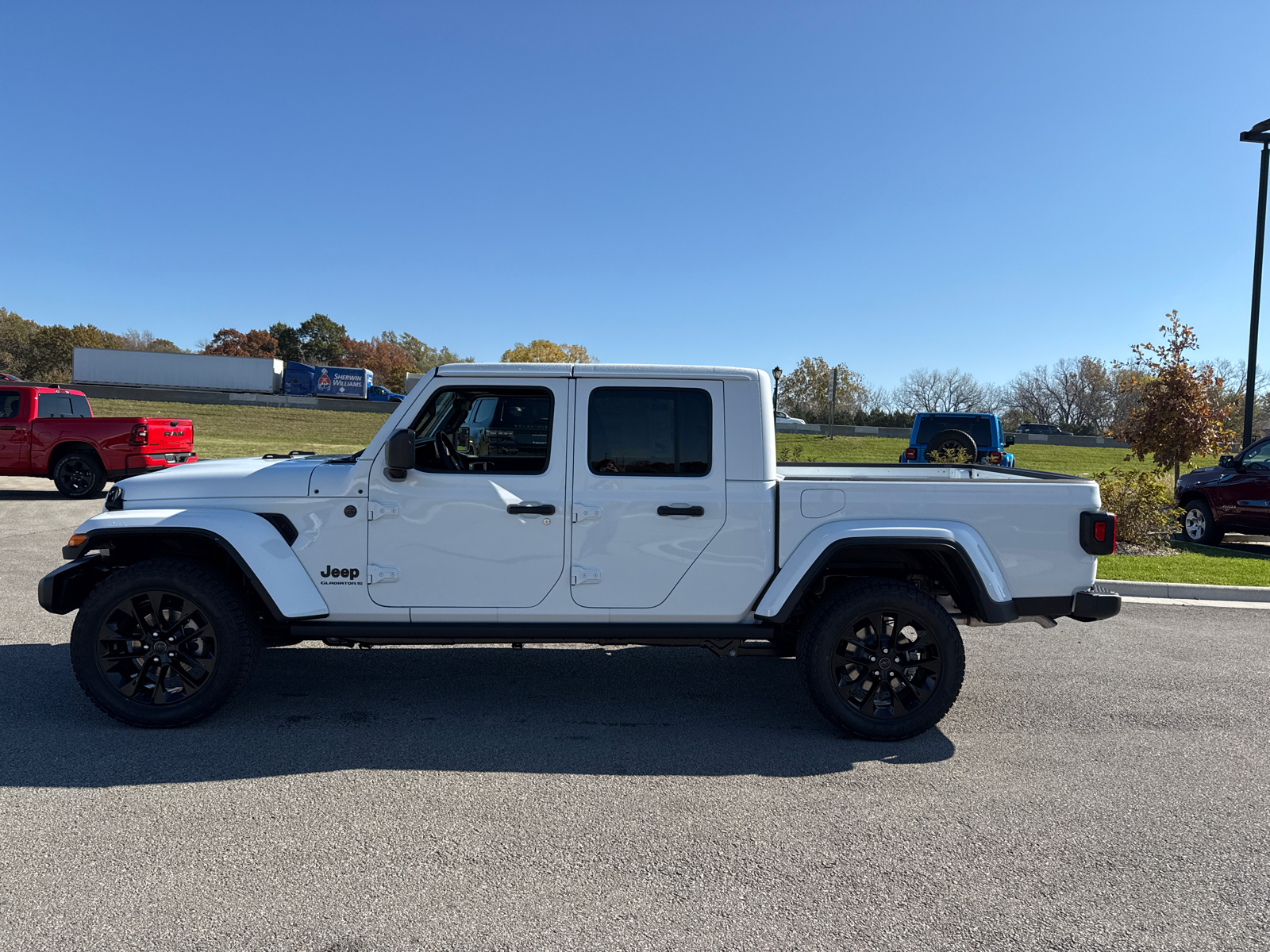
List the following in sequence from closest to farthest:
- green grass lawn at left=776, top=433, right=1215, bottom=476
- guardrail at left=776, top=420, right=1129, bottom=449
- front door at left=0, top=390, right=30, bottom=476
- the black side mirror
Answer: the black side mirror
front door at left=0, top=390, right=30, bottom=476
green grass lawn at left=776, top=433, right=1215, bottom=476
guardrail at left=776, top=420, right=1129, bottom=449

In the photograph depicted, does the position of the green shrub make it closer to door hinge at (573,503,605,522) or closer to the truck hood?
door hinge at (573,503,605,522)

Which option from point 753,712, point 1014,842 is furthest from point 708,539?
point 1014,842

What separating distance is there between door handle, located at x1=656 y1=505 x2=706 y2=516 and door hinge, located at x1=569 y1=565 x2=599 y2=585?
18.0 inches

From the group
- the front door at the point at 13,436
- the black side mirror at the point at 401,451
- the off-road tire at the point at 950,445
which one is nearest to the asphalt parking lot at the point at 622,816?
the black side mirror at the point at 401,451

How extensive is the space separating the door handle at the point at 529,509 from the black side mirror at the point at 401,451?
21.8 inches

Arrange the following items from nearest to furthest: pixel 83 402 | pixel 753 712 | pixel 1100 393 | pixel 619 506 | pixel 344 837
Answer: pixel 344 837
pixel 619 506
pixel 753 712
pixel 83 402
pixel 1100 393

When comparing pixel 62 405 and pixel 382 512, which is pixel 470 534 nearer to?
pixel 382 512

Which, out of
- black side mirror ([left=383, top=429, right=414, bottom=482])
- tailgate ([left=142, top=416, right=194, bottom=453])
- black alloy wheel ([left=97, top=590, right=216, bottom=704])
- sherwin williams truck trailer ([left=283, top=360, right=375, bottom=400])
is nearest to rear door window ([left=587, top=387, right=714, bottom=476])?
black side mirror ([left=383, top=429, right=414, bottom=482])

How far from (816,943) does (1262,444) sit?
1222cm

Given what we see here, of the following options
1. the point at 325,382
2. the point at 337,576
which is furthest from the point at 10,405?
the point at 325,382

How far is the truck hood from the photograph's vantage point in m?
4.36

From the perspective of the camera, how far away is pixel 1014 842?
3.35 metres

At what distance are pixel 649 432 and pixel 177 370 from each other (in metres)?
54.8

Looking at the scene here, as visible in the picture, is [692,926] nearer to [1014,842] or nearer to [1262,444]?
[1014,842]
